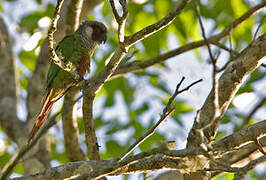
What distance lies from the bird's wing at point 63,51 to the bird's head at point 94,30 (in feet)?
1.11

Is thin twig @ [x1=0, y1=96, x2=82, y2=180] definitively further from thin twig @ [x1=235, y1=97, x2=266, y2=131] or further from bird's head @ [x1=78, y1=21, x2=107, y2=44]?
thin twig @ [x1=235, y1=97, x2=266, y2=131]

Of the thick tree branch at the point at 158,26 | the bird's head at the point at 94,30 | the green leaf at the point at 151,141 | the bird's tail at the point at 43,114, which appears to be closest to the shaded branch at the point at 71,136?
the bird's tail at the point at 43,114

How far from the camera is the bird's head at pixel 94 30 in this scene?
525 centimetres

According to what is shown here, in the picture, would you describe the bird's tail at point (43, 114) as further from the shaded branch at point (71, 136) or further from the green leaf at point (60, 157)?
the green leaf at point (60, 157)

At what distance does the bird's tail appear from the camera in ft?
13.6

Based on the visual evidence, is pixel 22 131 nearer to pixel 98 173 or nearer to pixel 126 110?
pixel 126 110

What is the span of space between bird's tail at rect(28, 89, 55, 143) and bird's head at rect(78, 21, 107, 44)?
88 centimetres

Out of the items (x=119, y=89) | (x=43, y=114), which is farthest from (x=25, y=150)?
(x=119, y=89)

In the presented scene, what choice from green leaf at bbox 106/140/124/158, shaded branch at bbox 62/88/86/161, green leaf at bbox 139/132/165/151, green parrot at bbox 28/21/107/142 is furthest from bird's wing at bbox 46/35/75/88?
green leaf at bbox 139/132/165/151

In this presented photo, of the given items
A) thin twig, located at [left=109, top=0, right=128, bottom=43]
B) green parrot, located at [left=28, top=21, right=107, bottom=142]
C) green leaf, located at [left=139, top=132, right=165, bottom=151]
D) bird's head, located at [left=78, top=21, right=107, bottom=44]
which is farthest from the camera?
bird's head, located at [left=78, top=21, right=107, bottom=44]

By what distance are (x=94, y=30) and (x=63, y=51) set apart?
28.5 inches

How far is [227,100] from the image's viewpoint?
10.5 ft

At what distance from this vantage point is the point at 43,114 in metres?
4.41

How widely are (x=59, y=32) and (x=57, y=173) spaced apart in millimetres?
2421
